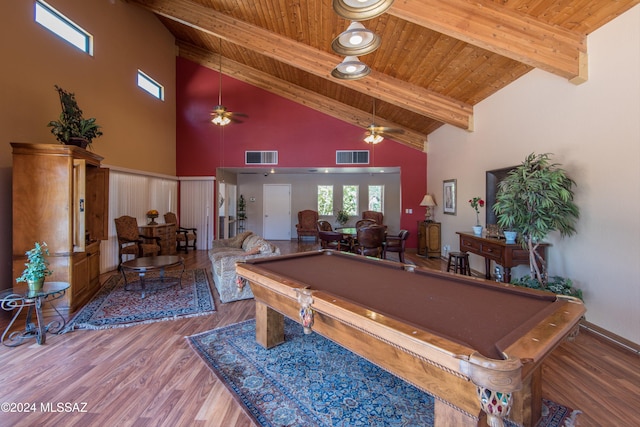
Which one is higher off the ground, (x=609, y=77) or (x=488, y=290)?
(x=609, y=77)

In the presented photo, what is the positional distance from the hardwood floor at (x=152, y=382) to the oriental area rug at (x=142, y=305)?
9.2 inches

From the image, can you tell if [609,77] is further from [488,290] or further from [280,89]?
[280,89]

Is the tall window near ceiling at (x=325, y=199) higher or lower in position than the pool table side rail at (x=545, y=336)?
higher

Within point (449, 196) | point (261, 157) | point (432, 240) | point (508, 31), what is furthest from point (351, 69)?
point (261, 157)

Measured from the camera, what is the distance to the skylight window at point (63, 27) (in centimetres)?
400

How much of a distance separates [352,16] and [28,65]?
14.8ft

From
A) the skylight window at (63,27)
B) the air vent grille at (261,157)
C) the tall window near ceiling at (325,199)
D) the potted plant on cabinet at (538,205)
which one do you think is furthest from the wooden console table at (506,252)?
the skylight window at (63,27)

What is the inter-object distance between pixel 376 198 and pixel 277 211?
3611mm

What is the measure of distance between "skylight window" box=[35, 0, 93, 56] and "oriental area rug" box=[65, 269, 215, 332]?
13.0 ft

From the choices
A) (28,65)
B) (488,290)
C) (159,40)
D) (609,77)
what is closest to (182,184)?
(159,40)

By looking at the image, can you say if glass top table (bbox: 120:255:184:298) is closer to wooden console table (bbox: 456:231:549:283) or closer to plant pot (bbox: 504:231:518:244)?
wooden console table (bbox: 456:231:549:283)

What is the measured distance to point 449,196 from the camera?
20.9 feet

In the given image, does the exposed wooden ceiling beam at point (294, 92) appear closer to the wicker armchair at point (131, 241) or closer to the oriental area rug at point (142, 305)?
the wicker armchair at point (131, 241)

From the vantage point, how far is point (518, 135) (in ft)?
13.3
